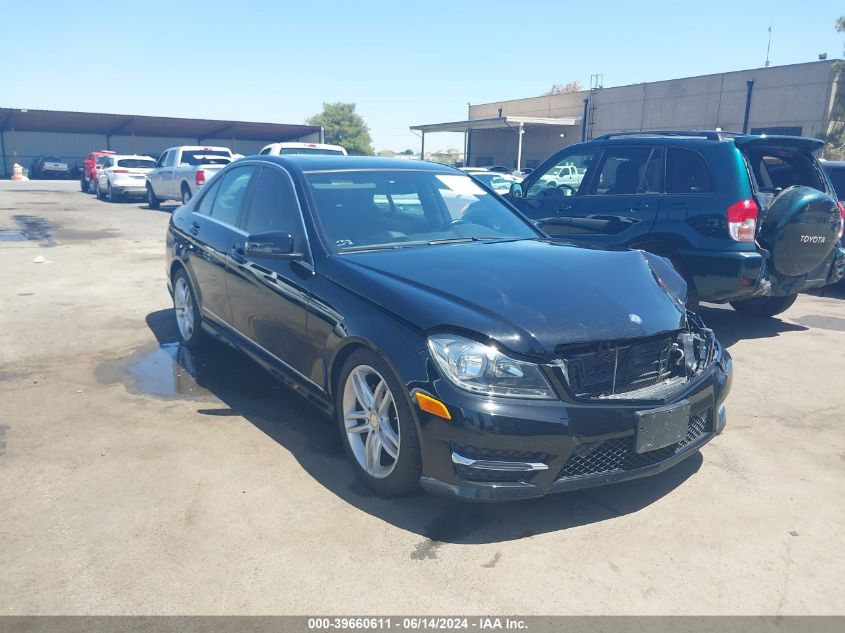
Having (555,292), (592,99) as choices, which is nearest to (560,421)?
(555,292)

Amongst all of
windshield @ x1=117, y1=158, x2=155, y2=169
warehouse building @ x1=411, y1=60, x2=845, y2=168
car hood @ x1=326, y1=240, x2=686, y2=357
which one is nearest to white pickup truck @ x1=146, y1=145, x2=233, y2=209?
windshield @ x1=117, y1=158, x2=155, y2=169

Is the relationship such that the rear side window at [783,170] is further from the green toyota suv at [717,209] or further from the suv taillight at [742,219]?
the suv taillight at [742,219]

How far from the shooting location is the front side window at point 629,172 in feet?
21.6

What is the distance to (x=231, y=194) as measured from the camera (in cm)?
531

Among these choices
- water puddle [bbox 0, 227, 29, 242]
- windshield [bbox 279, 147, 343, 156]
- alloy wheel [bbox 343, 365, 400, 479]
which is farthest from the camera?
windshield [bbox 279, 147, 343, 156]

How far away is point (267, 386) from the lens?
203 inches

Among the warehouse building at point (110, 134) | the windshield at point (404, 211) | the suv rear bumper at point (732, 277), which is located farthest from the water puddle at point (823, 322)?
the warehouse building at point (110, 134)

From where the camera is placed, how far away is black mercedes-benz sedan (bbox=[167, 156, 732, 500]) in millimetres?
3000

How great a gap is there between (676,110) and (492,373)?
3657 cm

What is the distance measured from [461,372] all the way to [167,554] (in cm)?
148

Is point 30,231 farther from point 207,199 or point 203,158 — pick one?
point 207,199

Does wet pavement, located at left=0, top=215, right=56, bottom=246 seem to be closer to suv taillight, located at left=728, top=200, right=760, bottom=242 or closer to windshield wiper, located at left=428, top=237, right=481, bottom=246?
windshield wiper, located at left=428, top=237, right=481, bottom=246

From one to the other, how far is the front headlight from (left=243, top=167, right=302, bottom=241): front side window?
155 centimetres

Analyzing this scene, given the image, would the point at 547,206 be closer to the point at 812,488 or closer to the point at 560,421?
the point at 812,488
